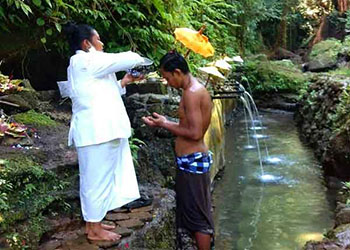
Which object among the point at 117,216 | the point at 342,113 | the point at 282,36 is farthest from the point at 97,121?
the point at 282,36

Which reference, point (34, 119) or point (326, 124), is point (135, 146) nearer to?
point (34, 119)

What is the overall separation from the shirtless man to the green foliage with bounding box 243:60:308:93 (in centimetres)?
1157

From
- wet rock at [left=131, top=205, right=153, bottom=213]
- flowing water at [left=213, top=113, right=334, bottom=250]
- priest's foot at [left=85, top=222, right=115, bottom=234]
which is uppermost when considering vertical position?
priest's foot at [left=85, top=222, right=115, bottom=234]

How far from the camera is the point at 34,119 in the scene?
5.31m

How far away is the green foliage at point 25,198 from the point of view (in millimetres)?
3418

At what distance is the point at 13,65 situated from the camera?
657 cm

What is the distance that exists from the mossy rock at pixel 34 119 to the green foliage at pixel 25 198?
1205mm

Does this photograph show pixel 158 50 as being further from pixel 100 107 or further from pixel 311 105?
pixel 311 105

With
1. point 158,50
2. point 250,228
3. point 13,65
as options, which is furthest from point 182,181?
point 13,65

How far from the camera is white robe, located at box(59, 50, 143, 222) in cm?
333

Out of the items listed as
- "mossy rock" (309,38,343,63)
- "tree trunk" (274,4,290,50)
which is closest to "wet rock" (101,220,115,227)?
"mossy rock" (309,38,343,63)

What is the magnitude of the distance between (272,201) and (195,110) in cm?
369

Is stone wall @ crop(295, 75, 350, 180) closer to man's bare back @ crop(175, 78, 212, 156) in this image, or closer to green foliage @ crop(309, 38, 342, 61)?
man's bare back @ crop(175, 78, 212, 156)

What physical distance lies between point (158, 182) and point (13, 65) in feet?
10.2
